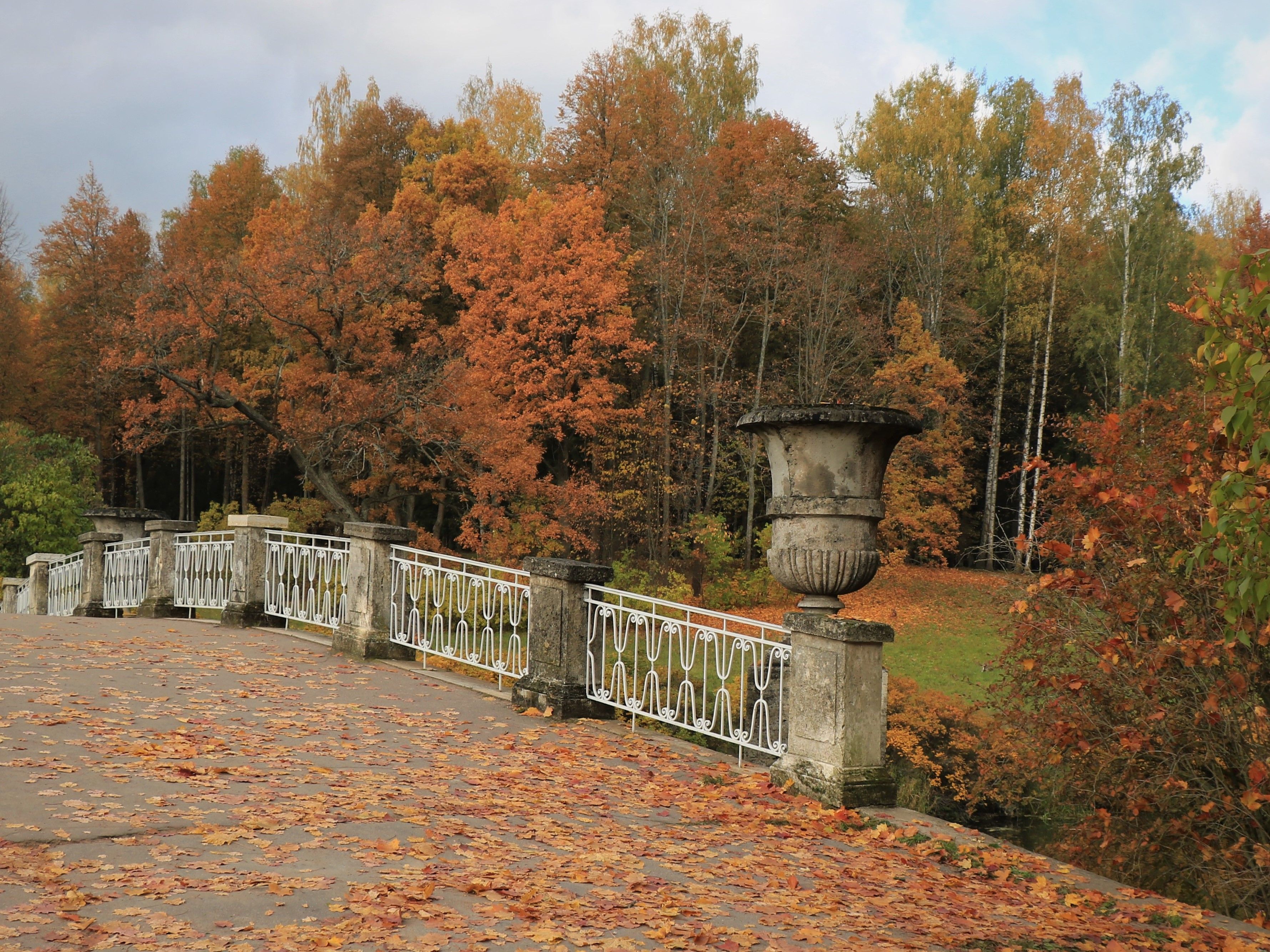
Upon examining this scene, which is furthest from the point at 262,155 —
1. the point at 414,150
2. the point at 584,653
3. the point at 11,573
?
the point at 584,653

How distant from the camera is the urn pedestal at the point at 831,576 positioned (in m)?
6.16

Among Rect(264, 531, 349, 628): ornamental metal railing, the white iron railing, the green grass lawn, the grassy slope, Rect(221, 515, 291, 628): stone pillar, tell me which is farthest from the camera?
the grassy slope

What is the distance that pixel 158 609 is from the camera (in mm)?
13320

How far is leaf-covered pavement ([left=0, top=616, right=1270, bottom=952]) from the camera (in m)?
3.85

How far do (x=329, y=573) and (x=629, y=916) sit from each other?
24.6 ft

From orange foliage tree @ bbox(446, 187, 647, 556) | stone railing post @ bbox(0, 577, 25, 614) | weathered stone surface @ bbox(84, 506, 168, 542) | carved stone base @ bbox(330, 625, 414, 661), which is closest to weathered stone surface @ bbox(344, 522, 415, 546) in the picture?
carved stone base @ bbox(330, 625, 414, 661)

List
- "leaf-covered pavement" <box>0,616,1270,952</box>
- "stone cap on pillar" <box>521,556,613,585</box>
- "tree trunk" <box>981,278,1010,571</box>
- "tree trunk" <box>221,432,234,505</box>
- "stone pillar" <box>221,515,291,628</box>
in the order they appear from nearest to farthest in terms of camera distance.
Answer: "leaf-covered pavement" <box>0,616,1270,952</box>
"stone cap on pillar" <box>521,556,613,585</box>
"stone pillar" <box>221,515,291,628</box>
"tree trunk" <box>981,278,1010,571</box>
"tree trunk" <box>221,432,234,505</box>

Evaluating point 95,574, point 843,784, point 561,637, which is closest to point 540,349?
point 95,574

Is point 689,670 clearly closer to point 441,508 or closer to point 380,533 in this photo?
point 380,533

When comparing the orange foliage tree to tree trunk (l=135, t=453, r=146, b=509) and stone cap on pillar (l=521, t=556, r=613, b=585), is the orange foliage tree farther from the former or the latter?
stone cap on pillar (l=521, t=556, r=613, b=585)

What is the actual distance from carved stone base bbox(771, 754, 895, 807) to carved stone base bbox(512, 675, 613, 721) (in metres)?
2.25

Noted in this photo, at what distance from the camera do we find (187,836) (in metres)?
4.63

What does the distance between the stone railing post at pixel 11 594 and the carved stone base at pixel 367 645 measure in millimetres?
11787

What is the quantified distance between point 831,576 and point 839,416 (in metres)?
1.02
